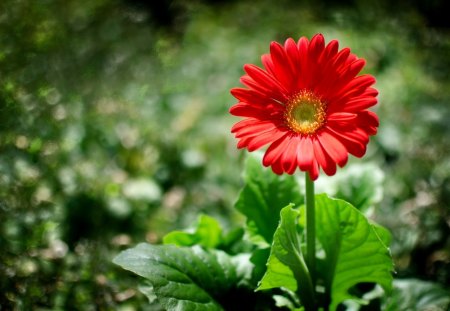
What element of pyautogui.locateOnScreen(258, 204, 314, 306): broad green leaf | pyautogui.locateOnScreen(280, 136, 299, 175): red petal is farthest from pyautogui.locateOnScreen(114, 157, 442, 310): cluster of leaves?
pyautogui.locateOnScreen(280, 136, 299, 175): red petal

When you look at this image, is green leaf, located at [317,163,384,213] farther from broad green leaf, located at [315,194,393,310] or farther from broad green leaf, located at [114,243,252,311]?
broad green leaf, located at [114,243,252,311]

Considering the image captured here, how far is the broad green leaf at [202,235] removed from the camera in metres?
1.57

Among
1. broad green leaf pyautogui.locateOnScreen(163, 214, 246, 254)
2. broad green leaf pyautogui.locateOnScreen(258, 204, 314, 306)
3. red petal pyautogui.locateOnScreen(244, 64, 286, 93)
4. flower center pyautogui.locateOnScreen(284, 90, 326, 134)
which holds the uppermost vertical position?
red petal pyautogui.locateOnScreen(244, 64, 286, 93)

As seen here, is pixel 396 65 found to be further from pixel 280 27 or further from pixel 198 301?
pixel 198 301

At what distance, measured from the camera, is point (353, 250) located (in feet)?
4.39

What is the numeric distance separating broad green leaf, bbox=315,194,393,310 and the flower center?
0.22m

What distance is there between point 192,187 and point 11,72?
102 centimetres

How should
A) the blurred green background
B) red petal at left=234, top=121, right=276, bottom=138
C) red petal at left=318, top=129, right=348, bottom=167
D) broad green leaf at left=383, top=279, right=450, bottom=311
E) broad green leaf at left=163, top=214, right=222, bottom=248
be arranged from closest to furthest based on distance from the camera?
red petal at left=318, top=129, right=348, bottom=167 < red petal at left=234, top=121, right=276, bottom=138 < broad green leaf at left=383, top=279, right=450, bottom=311 < broad green leaf at left=163, top=214, right=222, bottom=248 < the blurred green background

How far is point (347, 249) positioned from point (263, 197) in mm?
357

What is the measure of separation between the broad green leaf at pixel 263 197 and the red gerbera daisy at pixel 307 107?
1.24 feet

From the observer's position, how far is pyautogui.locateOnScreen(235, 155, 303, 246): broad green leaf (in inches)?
60.6

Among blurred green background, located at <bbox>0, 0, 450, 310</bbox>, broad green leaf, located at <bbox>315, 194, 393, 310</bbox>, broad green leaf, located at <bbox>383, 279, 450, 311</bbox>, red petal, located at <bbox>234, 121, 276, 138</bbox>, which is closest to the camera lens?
red petal, located at <bbox>234, 121, 276, 138</bbox>

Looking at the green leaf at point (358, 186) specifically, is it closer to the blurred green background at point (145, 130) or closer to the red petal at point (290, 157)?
the blurred green background at point (145, 130)

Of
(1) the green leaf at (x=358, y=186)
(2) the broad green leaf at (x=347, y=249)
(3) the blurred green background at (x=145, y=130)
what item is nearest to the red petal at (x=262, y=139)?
(2) the broad green leaf at (x=347, y=249)
